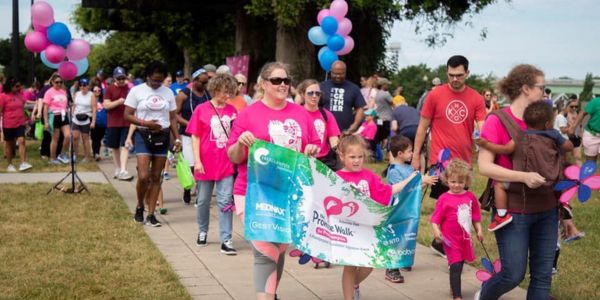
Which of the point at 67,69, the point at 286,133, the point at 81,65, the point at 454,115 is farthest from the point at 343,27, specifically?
the point at 286,133

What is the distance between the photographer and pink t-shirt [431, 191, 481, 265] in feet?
21.5

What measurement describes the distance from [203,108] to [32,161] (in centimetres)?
1051

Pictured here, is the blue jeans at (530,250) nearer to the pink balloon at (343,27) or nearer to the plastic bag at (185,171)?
the plastic bag at (185,171)

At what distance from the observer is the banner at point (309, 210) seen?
5438 mm

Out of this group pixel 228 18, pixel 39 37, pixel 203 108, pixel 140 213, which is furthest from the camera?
pixel 228 18

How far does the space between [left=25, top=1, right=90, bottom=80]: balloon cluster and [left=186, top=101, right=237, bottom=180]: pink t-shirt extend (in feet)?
14.1

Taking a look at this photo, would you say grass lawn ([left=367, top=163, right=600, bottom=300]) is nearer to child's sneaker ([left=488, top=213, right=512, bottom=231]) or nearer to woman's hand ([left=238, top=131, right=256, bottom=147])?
child's sneaker ([left=488, top=213, right=512, bottom=231])

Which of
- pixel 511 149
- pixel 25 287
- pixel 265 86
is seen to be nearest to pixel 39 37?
pixel 25 287

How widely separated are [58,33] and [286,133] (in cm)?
731

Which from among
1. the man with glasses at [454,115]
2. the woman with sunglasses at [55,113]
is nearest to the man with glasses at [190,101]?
the man with glasses at [454,115]

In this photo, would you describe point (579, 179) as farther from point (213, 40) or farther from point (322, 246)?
point (213, 40)

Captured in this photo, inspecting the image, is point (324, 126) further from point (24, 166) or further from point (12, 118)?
point (24, 166)

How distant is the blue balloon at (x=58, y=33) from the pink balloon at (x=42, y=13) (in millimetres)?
109

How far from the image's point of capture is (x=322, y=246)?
17.9 ft
